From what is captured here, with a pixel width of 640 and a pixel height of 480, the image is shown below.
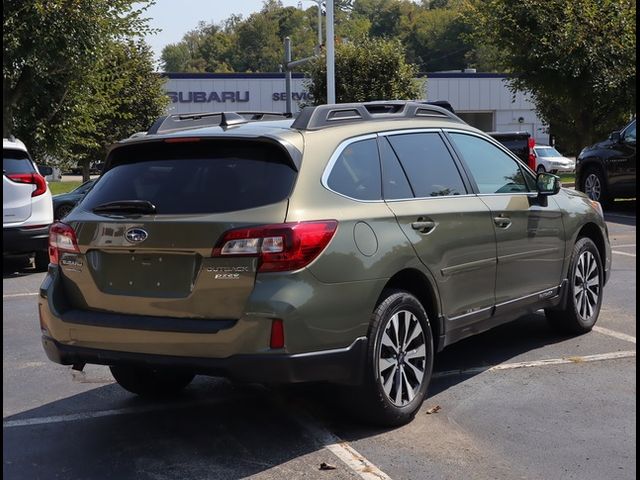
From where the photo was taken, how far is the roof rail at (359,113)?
4.87 m

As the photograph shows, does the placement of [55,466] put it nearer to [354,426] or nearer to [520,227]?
[354,426]

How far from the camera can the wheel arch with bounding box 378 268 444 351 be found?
489cm

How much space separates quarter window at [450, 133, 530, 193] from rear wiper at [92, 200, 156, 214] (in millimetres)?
2253

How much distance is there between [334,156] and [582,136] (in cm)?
2334

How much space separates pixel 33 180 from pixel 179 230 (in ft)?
24.7

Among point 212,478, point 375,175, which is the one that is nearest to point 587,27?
point 375,175

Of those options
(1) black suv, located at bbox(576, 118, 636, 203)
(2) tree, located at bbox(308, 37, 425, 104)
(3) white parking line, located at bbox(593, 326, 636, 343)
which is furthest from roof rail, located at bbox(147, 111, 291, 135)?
(2) tree, located at bbox(308, 37, 425, 104)

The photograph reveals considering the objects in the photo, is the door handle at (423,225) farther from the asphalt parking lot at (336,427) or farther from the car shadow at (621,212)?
the car shadow at (621,212)

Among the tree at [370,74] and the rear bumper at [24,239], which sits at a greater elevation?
the tree at [370,74]

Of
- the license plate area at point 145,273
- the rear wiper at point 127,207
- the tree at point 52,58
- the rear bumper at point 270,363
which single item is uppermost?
the tree at point 52,58

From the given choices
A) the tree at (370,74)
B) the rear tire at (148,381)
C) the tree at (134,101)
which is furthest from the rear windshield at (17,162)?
the tree at (370,74)

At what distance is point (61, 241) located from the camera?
4867 mm

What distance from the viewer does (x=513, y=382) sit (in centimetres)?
567

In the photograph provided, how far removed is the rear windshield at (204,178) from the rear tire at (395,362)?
0.90 metres
